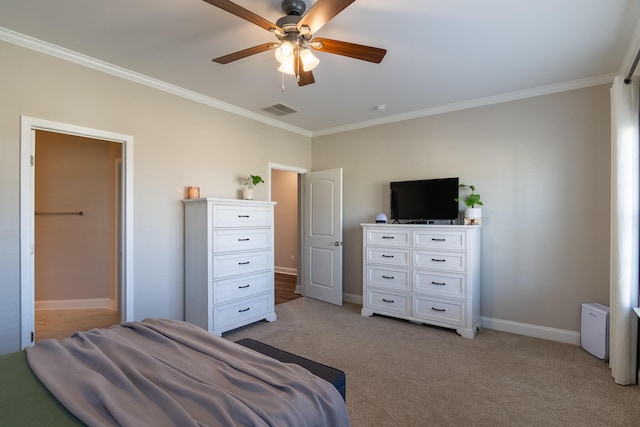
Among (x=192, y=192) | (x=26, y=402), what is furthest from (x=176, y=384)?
(x=192, y=192)

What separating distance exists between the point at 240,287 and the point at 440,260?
2.28 metres

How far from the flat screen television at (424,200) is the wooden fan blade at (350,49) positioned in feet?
7.19

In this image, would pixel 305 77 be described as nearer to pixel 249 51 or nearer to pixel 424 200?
pixel 249 51

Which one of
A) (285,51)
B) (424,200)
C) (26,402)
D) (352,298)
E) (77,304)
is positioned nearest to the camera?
(26,402)

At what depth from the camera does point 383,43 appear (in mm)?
2582

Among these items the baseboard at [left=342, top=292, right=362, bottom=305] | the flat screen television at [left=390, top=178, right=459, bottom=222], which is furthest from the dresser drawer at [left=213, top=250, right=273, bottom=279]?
the flat screen television at [left=390, top=178, right=459, bottom=222]

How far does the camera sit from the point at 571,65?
2.94 metres

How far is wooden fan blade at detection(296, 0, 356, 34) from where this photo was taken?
169 centimetres

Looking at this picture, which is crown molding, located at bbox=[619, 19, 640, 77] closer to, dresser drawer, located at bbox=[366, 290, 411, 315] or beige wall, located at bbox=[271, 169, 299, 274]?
dresser drawer, located at bbox=[366, 290, 411, 315]

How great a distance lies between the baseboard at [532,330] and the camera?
330cm

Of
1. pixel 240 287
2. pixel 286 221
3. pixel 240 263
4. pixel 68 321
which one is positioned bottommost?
pixel 68 321

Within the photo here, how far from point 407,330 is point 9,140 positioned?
409 centimetres

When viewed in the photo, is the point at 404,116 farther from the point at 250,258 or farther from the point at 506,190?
the point at 250,258

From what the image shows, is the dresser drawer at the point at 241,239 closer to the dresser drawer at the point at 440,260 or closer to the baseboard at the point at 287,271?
the dresser drawer at the point at 440,260
